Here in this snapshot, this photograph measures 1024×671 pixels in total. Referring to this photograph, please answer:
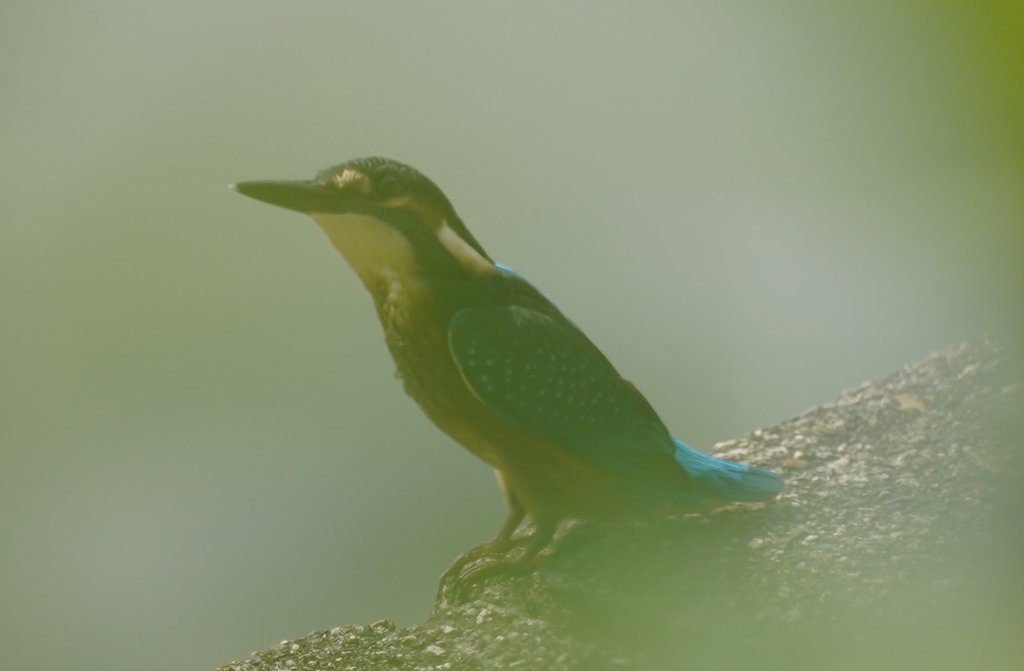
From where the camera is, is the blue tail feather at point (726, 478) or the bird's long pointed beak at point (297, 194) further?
the blue tail feather at point (726, 478)

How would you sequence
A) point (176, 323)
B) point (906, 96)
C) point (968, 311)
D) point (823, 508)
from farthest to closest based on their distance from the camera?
point (968, 311) → point (906, 96) → point (823, 508) → point (176, 323)

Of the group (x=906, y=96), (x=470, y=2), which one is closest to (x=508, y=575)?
(x=470, y=2)

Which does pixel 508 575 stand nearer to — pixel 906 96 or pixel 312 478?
pixel 312 478

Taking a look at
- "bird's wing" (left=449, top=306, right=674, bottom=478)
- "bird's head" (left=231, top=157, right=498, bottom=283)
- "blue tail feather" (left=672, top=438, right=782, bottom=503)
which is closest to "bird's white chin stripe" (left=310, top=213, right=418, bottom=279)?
"bird's head" (left=231, top=157, right=498, bottom=283)

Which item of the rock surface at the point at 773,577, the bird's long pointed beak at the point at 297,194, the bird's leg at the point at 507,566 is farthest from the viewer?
the bird's leg at the point at 507,566

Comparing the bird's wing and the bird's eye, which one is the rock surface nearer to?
the bird's wing

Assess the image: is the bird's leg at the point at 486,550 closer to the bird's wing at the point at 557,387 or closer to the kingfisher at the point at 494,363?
the kingfisher at the point at 494,363

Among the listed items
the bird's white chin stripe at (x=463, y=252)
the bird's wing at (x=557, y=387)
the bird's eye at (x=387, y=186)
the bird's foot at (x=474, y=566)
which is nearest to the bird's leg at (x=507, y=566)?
the bird's foot at (x=474, y=566)

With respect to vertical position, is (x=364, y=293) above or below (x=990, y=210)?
above
